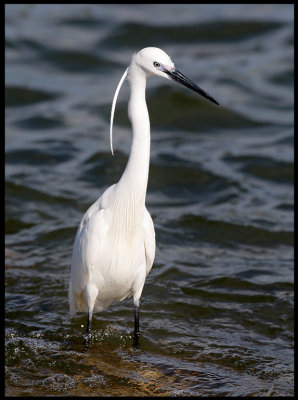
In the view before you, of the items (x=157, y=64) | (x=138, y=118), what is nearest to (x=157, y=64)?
(x=157, y=64)

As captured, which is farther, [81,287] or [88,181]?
[88,181]

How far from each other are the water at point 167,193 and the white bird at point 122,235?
420 mm

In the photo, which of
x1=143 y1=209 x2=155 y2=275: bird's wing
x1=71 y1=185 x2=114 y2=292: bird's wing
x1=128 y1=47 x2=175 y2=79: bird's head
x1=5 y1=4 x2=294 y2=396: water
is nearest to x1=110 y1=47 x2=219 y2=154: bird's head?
x1=128 y1=47 x2=175 y2=79: bird's head

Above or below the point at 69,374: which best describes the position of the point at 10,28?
above

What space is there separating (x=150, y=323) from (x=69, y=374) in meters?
1.09

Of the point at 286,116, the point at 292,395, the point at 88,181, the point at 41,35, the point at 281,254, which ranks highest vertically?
the point at 41,35

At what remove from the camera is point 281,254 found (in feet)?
20.5

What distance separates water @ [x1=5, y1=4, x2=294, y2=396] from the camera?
4199 mm

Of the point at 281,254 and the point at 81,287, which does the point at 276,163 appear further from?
the point at 81,287

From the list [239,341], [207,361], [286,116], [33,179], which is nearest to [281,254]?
[239,341]

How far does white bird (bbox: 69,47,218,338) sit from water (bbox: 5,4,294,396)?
1.38 feet

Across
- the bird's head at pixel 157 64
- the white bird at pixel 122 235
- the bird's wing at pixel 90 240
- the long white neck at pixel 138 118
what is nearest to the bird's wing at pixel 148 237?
the white bird at pixel 122 235

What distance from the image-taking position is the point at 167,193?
7461mm

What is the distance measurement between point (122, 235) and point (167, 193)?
335cm
